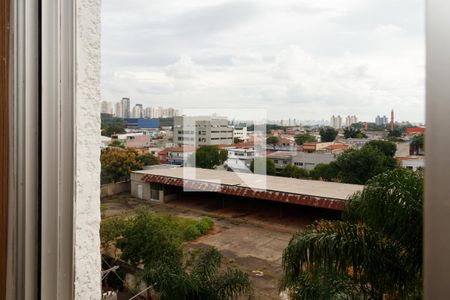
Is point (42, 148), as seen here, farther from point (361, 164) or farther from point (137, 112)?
point (361, 164)

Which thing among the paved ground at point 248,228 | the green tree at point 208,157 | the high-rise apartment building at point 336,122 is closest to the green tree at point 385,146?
the high-rise apartment building at point 336,122

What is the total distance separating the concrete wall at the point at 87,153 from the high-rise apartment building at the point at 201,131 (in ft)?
2.79

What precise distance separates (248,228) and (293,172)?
47cm

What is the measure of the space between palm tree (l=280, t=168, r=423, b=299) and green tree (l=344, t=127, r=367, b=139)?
233 mm

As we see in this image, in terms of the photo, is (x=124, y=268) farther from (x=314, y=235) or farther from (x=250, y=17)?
(x=250, y=17)

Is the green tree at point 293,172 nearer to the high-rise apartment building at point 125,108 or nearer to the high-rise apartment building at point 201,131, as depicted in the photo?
the high-rise apartment building at point 201,131

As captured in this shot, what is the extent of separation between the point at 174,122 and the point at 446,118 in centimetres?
131

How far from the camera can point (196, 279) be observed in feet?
6.57

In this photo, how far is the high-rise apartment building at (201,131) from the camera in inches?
58.7

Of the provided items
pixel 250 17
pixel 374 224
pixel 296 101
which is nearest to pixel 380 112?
pixel 296 101

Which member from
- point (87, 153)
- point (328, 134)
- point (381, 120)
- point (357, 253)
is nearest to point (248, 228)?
point (357, 253)

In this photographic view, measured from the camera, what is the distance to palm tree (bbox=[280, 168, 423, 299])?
4.15 ft

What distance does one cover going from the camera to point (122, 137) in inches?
52.9

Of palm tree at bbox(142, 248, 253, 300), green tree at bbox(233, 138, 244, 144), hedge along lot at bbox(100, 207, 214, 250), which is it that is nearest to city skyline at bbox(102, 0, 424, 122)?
green tree at bbox(233, 138, 244, 144)
